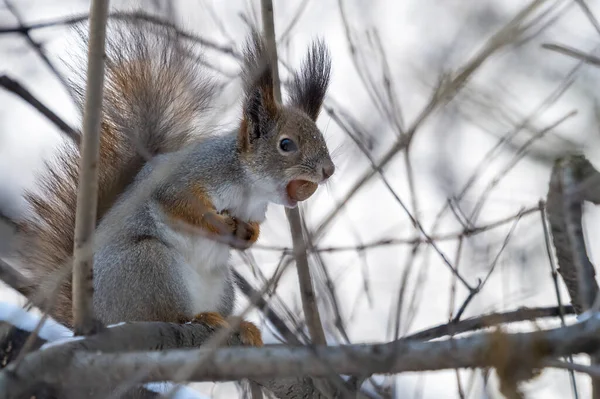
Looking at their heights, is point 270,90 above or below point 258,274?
above

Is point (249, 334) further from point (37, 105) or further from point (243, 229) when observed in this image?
point (37, 105)

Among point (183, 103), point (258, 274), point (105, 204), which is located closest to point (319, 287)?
point (258, 274)

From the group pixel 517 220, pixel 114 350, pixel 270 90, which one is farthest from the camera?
pixel 270 90

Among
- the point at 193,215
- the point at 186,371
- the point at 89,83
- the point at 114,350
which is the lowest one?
the point at 186,371

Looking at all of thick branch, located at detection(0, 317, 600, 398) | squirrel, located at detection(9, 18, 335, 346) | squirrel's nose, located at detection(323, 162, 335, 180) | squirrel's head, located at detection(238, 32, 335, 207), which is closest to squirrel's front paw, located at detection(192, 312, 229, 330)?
squirrel, located at detection(9, 18, 335, 346)

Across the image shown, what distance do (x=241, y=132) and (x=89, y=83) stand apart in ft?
3.85

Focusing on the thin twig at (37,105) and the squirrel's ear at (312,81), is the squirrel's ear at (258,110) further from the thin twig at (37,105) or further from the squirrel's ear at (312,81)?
the thin twig at (37,105)

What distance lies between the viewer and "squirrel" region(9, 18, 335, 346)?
240cm

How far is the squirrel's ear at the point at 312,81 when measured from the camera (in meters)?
2.65

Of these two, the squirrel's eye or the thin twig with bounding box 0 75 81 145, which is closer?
the thin twig with bounding box 0 75 81 145

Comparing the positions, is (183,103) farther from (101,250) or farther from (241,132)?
(101,250)

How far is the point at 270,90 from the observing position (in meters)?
2.71

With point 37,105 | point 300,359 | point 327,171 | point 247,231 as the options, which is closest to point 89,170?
point 300,359

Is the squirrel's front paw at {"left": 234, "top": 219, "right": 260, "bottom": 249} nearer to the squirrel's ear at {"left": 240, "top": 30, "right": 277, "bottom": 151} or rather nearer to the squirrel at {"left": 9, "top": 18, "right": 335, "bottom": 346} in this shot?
the squirrel at {"left": 9, "top": 18, "right": 335, "bottom": 346}
